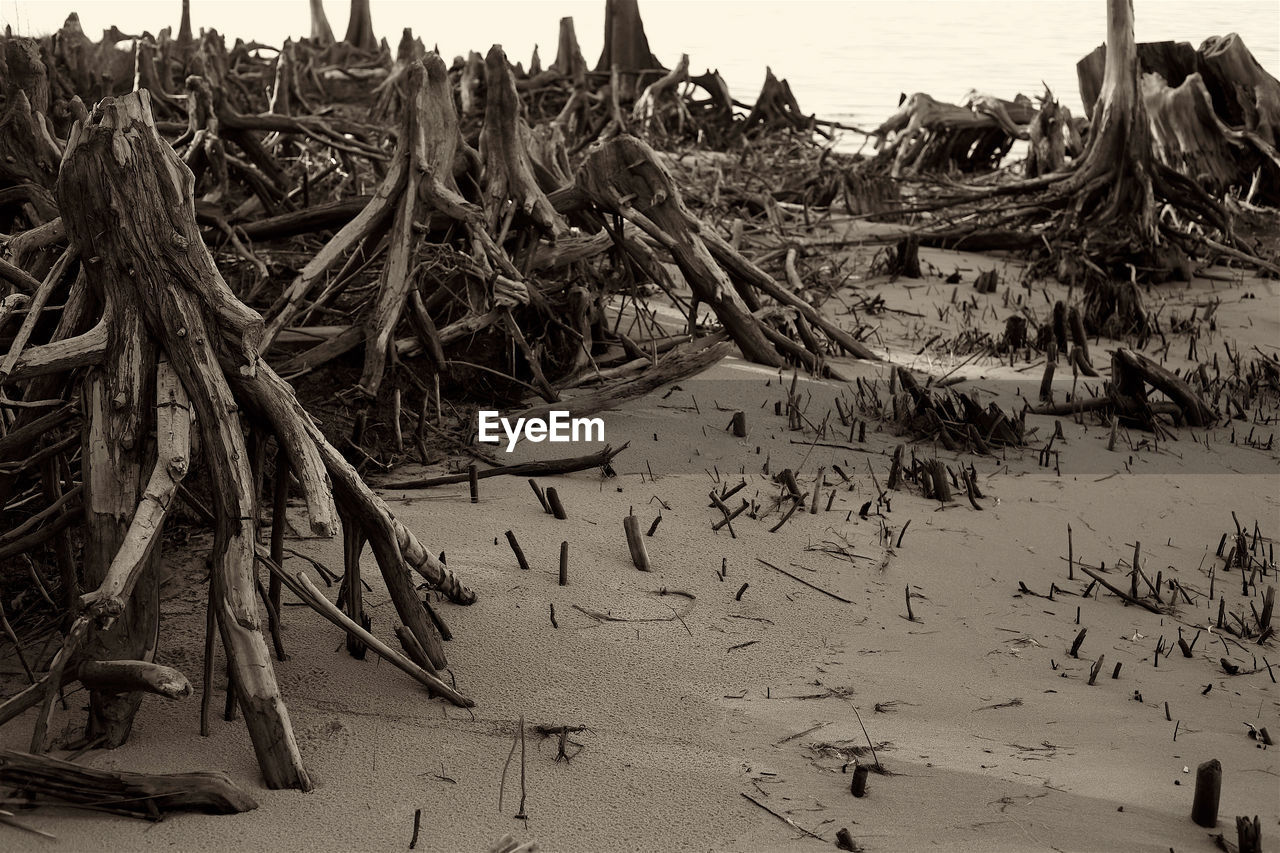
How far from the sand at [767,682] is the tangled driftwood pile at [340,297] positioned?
16cm

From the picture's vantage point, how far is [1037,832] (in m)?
2.79

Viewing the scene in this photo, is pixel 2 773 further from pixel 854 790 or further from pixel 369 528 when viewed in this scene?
pixel 854 790

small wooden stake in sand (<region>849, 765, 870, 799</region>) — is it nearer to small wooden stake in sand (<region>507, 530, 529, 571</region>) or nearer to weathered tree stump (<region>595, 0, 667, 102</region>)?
small wooden stake in sand (<region>507, 530, 529, 571</region>)

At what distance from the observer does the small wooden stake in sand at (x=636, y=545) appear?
4.16 meters

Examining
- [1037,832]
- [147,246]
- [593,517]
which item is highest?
[147,246]

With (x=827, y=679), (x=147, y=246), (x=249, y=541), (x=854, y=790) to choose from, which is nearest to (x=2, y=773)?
(x=249, y=541)

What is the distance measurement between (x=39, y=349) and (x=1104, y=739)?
2.76m

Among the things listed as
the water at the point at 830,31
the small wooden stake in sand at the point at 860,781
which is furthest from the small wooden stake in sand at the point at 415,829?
the water at the point at 830,31

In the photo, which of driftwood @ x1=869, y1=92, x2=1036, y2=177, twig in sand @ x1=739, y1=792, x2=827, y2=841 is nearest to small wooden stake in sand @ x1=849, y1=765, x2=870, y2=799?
twig in sand @ x1=739, y1=792, x2=827, y2=841

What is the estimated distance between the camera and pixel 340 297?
245 inches

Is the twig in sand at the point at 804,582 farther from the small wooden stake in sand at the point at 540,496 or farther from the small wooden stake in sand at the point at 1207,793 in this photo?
the small wooden stake in sand at the point at 1207,793
